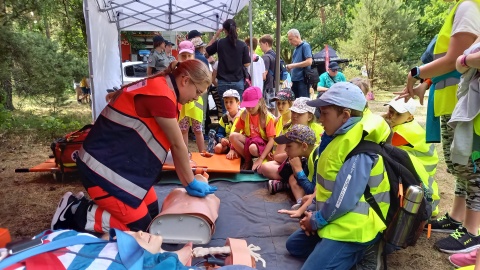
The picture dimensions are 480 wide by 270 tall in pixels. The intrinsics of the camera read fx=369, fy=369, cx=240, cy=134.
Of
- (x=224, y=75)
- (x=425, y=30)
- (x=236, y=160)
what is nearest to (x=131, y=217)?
(x=236, y=160)

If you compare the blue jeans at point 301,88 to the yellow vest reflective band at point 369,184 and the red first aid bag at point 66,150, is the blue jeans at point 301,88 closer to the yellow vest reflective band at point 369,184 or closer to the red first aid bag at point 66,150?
the red first aid bag at point 66,150

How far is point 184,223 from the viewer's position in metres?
2.31

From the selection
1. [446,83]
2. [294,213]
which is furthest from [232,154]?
[446,83]

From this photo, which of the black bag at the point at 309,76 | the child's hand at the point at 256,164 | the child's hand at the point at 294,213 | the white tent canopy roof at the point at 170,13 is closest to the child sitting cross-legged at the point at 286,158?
the child's hand at the point at 256,164

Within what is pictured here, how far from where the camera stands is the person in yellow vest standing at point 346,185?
6.05 feet

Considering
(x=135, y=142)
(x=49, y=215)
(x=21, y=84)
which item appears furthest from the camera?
(x=21, y=84)

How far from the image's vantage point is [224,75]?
16.2 ft

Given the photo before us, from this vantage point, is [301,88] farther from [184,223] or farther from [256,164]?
[184,223]

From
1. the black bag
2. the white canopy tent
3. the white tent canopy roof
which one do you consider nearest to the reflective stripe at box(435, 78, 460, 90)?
the black bag

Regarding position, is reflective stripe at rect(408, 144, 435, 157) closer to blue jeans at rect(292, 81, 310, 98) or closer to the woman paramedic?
the woman paramedic

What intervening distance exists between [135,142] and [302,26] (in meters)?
18.6

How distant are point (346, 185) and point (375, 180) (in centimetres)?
17

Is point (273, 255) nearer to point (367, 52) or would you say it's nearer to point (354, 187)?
point (354, 187)

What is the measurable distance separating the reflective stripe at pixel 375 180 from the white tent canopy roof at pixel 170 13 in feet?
13.4
